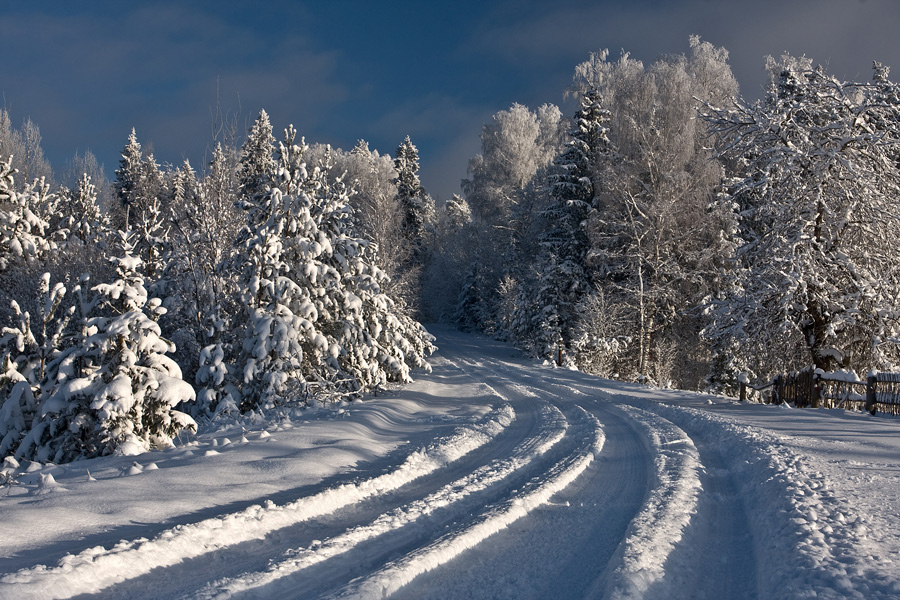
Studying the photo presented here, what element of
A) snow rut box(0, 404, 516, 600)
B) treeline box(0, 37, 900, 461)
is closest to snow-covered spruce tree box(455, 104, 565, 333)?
treeline box(0, 37, 900, 461)

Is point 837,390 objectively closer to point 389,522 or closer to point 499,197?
point 389,522

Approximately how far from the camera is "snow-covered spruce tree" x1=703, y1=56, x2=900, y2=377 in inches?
592

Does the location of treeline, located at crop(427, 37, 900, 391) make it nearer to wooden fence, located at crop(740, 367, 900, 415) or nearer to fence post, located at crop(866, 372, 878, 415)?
wooden fence, located at crop(740, 367, 900, 415)

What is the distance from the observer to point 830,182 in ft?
50.5

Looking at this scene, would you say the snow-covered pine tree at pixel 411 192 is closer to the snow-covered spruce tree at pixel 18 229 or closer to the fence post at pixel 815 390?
the snow-covered spruce tree at pixel 18 229

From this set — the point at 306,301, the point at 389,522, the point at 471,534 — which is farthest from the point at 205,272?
the point at 471,534

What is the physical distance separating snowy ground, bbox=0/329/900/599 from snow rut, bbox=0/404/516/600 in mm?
15

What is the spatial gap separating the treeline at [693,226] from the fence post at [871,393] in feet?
10.3

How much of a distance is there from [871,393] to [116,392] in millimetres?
14869

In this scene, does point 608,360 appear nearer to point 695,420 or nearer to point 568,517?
point 695,420

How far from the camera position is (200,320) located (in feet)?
54.0

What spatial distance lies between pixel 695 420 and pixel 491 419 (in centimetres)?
406

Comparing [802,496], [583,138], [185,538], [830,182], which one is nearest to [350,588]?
[185,538]

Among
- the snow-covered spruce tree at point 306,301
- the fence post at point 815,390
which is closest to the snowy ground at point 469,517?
the fence post at point 815,390
